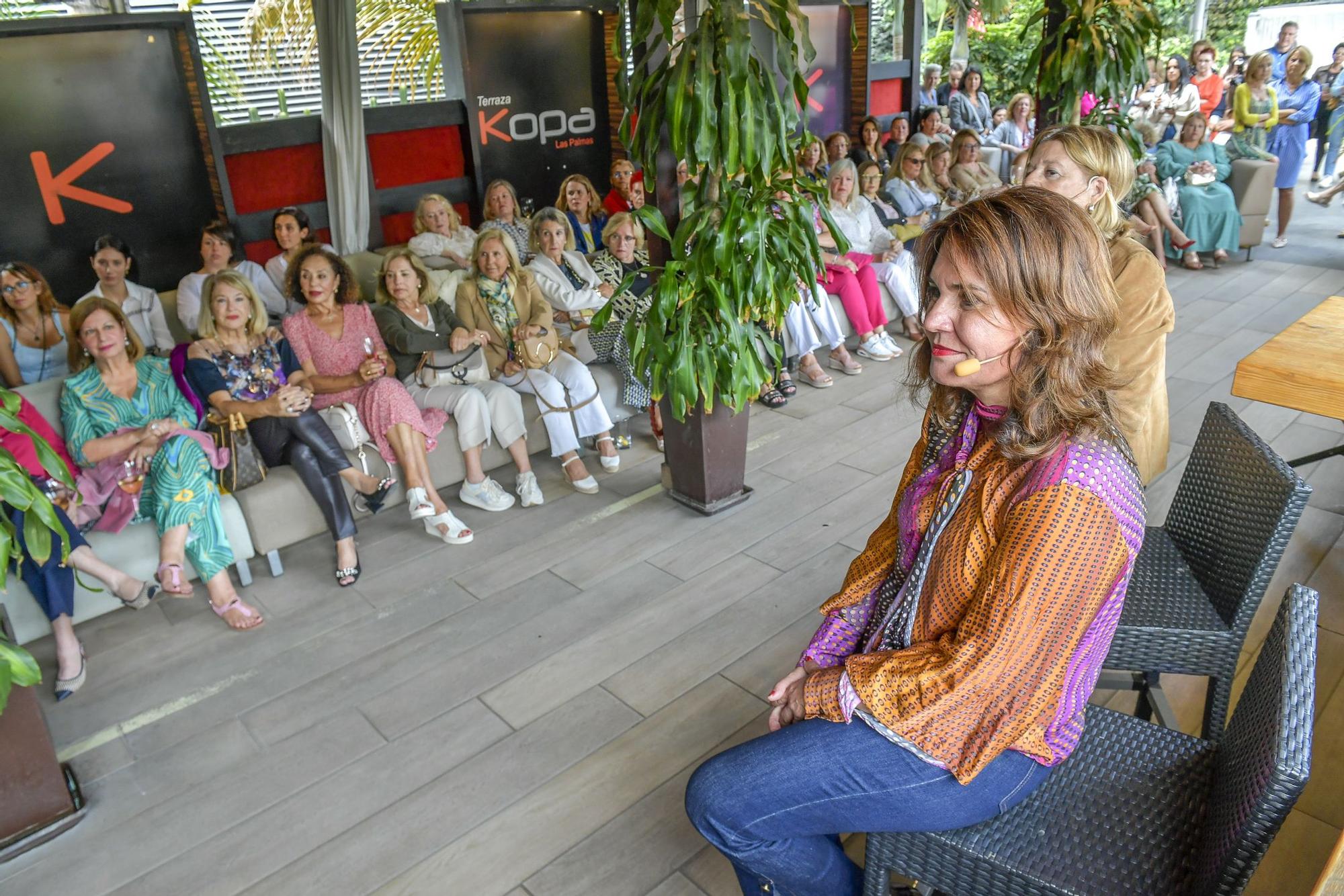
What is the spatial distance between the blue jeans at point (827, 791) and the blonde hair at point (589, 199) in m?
4.36

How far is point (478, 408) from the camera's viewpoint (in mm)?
3811

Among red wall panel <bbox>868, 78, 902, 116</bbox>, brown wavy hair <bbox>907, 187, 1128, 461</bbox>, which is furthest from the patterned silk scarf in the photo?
red wall panel <bbox>868, 78, 902, 116</bbox>

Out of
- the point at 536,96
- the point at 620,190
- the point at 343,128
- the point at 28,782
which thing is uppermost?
the point at 536,96

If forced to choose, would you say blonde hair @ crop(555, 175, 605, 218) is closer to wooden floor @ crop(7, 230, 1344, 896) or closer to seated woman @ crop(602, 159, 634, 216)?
seated woman @ crop(602, 159, 634, 216)

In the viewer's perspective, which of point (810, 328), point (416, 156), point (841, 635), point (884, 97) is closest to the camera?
point (841, 635)

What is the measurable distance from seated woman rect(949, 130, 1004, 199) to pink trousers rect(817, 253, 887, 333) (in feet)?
5.59

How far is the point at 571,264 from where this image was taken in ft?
15.0

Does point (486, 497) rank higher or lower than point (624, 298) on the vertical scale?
lower

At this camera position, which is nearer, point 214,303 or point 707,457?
point 214,303

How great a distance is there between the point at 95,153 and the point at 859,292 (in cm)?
447

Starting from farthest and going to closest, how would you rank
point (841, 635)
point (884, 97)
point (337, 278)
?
point (884, 97) < point (337, 278) < point (841, 635)

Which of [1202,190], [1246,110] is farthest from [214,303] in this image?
[1246,110]

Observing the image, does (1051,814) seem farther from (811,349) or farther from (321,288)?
(811,349)

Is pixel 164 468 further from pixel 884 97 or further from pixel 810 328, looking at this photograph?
pixel 884 97
